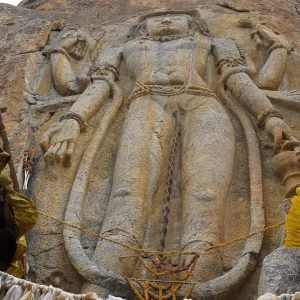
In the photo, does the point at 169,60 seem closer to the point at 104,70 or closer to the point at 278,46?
the point at 104,70

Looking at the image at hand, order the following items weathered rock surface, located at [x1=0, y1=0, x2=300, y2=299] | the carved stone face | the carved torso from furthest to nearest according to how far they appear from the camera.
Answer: the carved stone face < the carved torso < weathered rock surface, located at [x1=0, y1=0, x2=300, y2=299]

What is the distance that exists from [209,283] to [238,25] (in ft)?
15.5

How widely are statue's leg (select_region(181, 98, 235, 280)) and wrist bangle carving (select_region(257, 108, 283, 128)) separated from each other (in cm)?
29

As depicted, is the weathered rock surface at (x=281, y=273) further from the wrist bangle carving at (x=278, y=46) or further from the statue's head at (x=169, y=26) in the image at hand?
the statue's head at (x=169, y=26)

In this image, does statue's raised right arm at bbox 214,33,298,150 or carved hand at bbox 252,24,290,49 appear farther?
carved hand at bbox 252,24,290,49

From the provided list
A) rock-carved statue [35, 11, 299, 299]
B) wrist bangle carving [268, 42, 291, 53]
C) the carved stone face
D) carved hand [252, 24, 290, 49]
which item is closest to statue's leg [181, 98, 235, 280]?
rock-carved statue [35, 11, 299, 299]

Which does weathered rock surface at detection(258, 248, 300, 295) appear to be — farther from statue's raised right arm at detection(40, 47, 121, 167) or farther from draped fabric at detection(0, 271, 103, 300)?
statue's raised right arm at detection(40, 47, 121, 167)

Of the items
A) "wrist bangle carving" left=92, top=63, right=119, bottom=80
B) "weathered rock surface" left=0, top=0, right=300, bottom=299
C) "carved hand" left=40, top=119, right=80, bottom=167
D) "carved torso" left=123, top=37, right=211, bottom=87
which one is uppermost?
"carved torso" left=123, top=37, right=211, bottom=87

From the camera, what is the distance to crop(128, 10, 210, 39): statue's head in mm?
8445

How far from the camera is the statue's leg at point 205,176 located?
18.0ft

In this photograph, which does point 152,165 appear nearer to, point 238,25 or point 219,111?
point 219,111

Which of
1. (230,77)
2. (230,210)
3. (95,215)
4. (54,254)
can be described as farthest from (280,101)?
(54,254)

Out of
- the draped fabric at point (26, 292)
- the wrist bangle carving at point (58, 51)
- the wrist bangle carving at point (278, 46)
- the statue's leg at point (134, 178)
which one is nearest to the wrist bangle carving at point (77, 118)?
the statue's leg at point (134, 178)

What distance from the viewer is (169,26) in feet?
27.8
